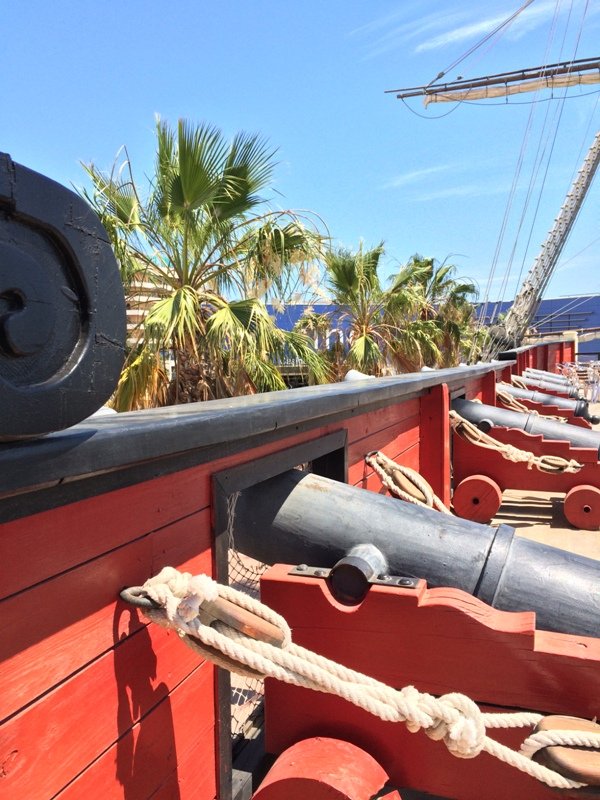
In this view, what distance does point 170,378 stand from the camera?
6.24 metres

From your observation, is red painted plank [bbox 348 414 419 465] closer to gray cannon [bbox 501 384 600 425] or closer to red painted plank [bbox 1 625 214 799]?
red painted plank [bbox 1 625 214 799]

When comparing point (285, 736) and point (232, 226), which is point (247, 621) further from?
point (232, 226)

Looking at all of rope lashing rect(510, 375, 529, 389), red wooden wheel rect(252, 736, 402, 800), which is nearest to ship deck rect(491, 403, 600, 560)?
red wooden wheel rect(252, 736, 402, 800)

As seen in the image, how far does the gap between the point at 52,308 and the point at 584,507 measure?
16.2 feet

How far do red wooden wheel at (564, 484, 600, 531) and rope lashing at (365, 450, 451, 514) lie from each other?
2.51m

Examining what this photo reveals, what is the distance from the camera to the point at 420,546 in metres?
1.72

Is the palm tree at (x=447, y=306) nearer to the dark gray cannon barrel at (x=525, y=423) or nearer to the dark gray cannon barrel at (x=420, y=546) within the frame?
the dark gray cannon barrel at (x=525, y=423)

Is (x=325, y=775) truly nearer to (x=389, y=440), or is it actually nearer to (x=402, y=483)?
(x=402, y=483)

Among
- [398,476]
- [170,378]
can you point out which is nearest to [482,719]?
[398,476]

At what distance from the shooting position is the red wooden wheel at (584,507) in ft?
15.8

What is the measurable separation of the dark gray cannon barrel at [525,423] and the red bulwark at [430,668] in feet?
13.4

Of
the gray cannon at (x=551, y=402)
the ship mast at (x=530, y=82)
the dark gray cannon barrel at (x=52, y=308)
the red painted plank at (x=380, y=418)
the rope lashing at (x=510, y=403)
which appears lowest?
the gray cannon at (x=551, y=402)

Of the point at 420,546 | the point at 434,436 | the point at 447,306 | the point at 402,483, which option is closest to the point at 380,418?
the point at 402,483

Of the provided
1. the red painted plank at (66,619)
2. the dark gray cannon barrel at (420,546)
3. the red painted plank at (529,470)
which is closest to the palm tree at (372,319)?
the red painted plank at (529,470)
